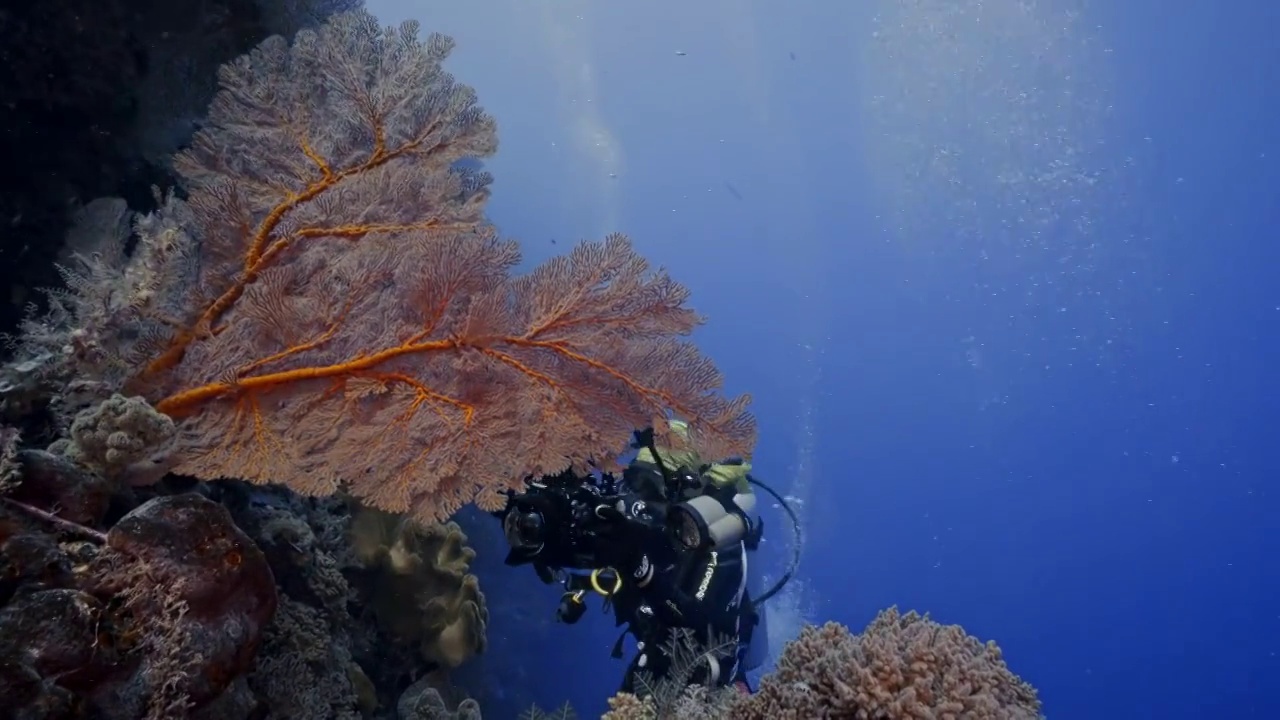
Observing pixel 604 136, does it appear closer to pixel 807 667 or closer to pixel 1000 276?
pixel 1000 276

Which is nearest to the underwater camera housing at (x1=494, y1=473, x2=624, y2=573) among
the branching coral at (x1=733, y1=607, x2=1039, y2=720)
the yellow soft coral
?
the yellow soft coral

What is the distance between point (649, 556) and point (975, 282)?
65754 mm

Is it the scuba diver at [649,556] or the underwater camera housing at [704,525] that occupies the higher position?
the underwater camera housing at [704,525]

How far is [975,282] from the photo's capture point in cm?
6325

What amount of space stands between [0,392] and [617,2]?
56501 mm

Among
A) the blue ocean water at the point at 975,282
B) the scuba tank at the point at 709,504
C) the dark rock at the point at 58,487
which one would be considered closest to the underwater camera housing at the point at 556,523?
the scuba tank at the point at 709,504

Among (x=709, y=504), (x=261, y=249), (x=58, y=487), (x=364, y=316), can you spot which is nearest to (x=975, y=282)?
(x=709, y=504)

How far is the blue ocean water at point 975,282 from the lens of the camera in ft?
153

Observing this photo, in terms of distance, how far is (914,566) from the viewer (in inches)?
2365

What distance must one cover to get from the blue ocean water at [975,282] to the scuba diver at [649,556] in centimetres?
3858

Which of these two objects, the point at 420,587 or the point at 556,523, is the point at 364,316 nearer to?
the point at 556,523

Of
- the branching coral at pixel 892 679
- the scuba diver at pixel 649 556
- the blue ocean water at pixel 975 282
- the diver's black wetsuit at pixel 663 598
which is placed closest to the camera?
the branching coral at pixel 892 679

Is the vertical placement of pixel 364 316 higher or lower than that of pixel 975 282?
lower

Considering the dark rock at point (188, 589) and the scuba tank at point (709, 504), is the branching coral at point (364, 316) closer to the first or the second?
the dark rock at point (188, 589)
